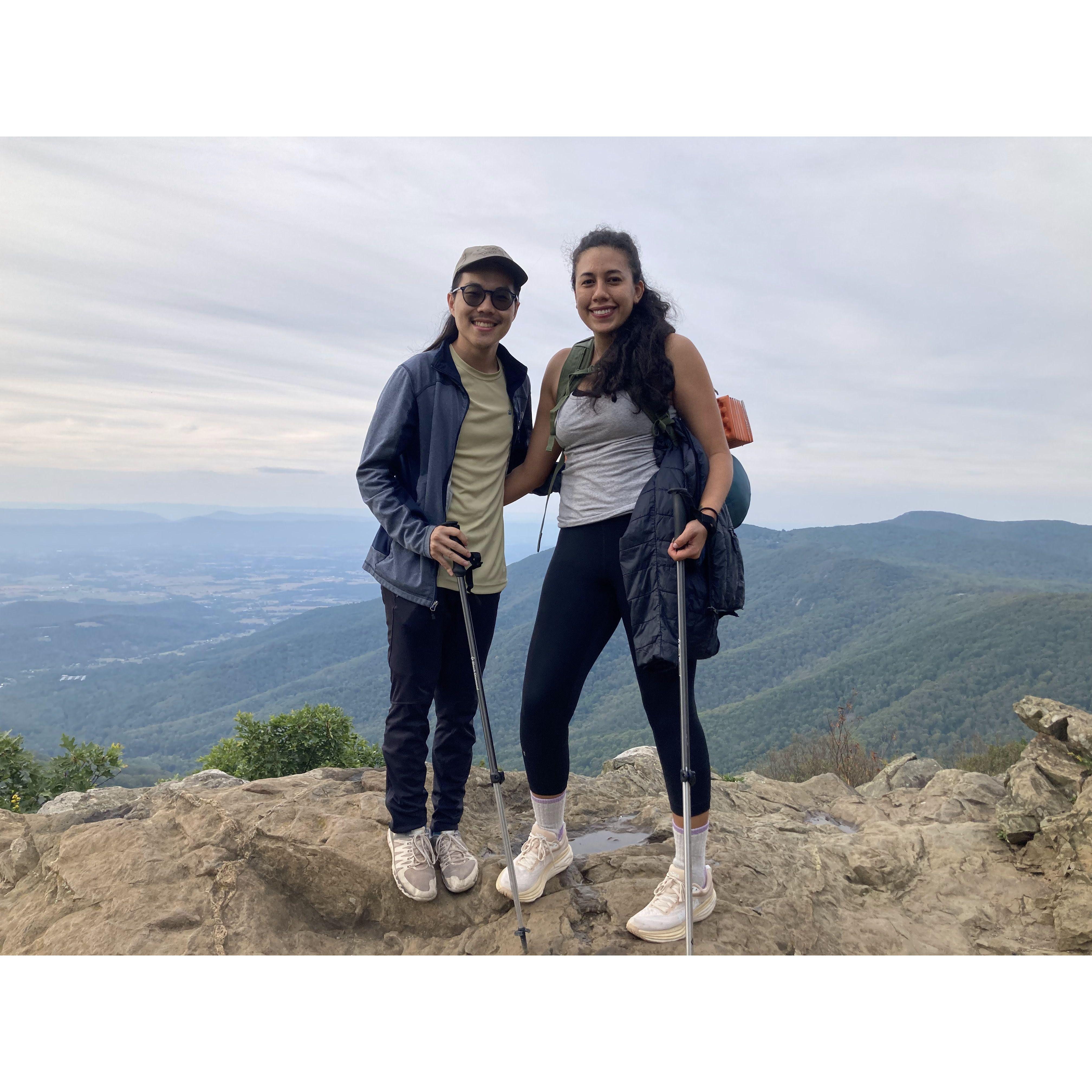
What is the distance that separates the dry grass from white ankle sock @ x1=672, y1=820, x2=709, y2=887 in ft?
25.8

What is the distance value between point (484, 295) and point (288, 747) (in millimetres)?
6406

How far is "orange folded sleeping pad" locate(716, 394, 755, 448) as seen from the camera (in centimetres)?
322

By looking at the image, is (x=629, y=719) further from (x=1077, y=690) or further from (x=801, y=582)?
(x=801, y=582)

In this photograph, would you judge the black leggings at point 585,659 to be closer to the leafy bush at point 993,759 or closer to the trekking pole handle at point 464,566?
the trekking pole handle at point 464,566

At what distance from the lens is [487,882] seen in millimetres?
3449

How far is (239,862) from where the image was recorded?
3.66 m

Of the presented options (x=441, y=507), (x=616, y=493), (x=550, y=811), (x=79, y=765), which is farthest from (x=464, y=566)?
(x=79, y=765)

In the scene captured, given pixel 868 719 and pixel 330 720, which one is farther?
pixel 868 719

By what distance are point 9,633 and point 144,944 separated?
255148mm

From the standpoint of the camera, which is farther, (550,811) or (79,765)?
(79,765)

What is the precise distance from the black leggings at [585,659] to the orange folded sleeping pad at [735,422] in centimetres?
75

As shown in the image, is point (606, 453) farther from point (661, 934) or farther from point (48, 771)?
point (48, 771)

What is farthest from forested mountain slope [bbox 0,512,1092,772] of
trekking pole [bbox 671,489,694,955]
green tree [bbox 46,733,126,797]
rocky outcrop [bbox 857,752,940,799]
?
trekking pole [bbox 671,489,694,955]

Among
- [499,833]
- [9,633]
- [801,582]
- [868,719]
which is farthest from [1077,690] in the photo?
[9,633]
